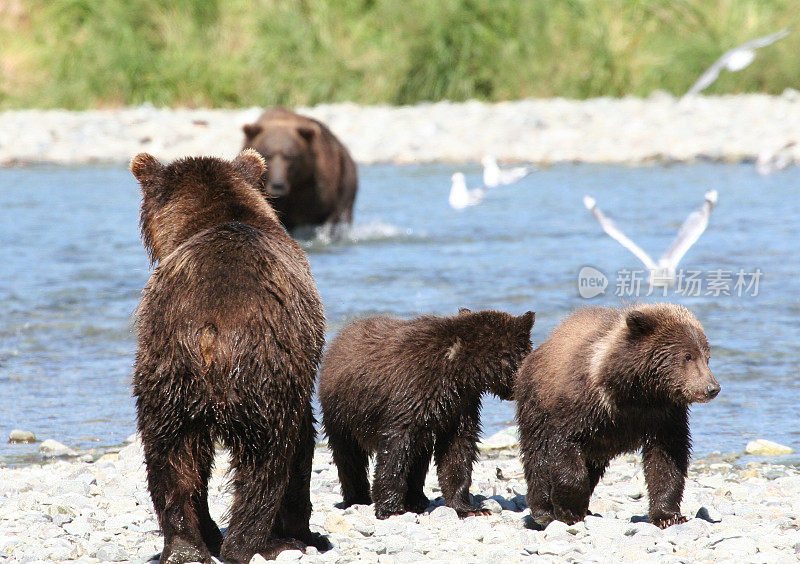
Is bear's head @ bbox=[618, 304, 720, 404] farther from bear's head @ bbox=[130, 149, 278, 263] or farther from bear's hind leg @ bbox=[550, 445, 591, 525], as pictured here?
bear's head @ bbox=[130, 149, 278, 263]

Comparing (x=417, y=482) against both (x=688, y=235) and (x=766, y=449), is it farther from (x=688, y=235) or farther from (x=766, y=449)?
(x=688, y=235)

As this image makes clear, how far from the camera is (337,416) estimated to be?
18.1 feet

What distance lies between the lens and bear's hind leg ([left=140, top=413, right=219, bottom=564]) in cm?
412

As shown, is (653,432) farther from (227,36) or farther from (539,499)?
(227,36)

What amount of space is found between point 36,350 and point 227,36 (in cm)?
1832

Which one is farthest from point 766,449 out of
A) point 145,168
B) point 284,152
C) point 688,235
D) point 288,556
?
point 284,152

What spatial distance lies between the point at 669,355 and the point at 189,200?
1.96 metres

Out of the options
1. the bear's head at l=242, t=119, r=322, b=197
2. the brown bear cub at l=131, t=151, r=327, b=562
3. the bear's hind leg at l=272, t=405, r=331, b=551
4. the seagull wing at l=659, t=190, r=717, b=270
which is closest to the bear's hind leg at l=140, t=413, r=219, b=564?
the brown bear cub at l=131, t=151, r=327, b=562

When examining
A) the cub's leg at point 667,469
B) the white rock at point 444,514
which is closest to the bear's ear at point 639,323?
the cub's leg at point 667,469

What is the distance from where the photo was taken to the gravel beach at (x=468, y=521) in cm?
443

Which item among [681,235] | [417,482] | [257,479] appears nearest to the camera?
[257,479]

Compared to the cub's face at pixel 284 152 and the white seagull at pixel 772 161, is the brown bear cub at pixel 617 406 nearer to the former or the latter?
the cub's face at pixel 284 152

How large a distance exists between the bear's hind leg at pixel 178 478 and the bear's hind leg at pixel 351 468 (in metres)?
1.37

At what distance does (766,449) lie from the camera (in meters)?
6.05
